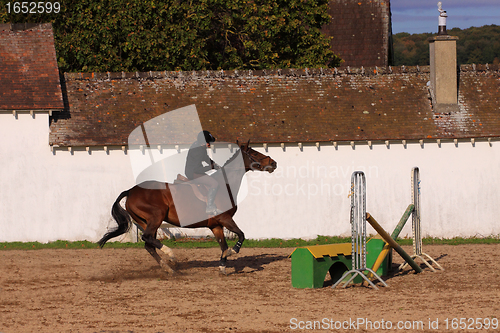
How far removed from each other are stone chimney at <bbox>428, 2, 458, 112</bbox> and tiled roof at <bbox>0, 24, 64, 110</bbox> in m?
13.3

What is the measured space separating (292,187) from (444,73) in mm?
7130

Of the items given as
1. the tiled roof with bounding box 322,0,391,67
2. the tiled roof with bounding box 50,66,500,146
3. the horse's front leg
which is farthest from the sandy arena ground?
the tiled roof with bounding box 322,0,391,67

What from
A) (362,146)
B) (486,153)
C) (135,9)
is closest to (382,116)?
(362,146)

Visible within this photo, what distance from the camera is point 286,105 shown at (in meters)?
20.9

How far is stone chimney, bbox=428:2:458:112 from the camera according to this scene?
20750 mm

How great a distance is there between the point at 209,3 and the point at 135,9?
3326mm

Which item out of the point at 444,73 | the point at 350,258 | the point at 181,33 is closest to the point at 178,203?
the point at 350,258

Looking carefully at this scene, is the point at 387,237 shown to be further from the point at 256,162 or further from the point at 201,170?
the point at 201,170

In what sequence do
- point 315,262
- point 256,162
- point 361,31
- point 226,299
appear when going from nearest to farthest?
point 226,299 → point 315,262 → point 256,162 → point 361,31

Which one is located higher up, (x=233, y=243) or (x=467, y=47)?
(x=467, y=47)

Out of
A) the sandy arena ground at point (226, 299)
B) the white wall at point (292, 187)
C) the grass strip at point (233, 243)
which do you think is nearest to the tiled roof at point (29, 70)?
the white wall at point (292, 187)

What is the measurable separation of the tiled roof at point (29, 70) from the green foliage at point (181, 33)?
3044 millimetres

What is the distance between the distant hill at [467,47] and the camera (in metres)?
68.3

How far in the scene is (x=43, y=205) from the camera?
63.8 feet
